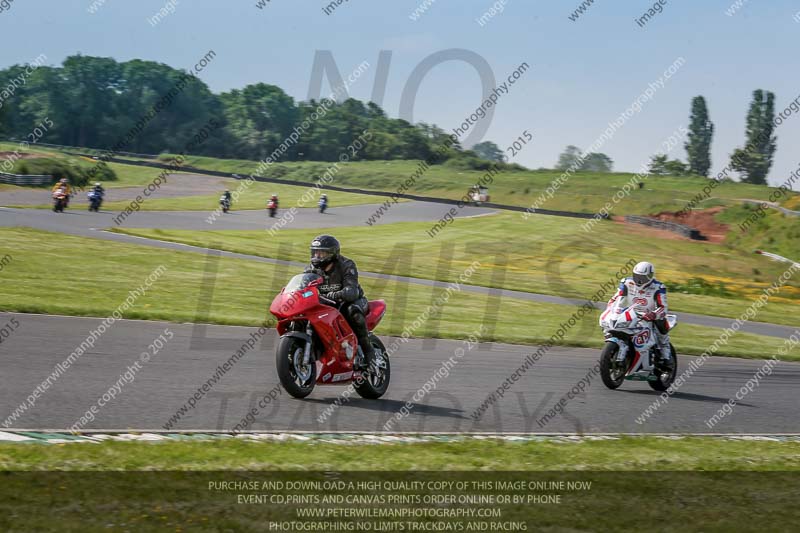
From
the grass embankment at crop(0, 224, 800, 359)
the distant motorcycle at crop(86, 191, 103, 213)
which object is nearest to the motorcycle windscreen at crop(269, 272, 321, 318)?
the grass embankment at crop(0, 224, 800, 359)

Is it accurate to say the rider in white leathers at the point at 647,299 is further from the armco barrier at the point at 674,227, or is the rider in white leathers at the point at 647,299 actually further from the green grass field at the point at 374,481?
the armco barrier at the point at 674,227

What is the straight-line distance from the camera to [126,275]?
2619cm

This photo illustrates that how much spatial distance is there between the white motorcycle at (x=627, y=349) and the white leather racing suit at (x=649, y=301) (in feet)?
0.45

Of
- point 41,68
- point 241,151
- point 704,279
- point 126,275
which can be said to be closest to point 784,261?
point 704,279

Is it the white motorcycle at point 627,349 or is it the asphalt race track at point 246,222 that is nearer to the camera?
the white motorcycle at point 627,349

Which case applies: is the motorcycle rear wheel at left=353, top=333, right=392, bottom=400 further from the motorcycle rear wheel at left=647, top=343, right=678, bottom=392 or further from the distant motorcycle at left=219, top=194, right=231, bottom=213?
the distant motorcycle at left=219, top=194, right=231, bottom=213

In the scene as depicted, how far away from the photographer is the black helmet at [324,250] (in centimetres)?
1062

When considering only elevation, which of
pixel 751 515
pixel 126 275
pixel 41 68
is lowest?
pixel 126 275

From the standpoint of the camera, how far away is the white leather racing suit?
1437 cm

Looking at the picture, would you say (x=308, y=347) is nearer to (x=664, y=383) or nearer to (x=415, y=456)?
(x=415, y=456)

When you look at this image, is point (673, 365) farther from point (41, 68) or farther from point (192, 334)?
point (41, 68)

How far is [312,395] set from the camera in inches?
441

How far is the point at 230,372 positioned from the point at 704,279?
123 feet

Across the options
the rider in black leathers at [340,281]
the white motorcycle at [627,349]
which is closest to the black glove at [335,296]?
the rider in black leathers at [340,281]
